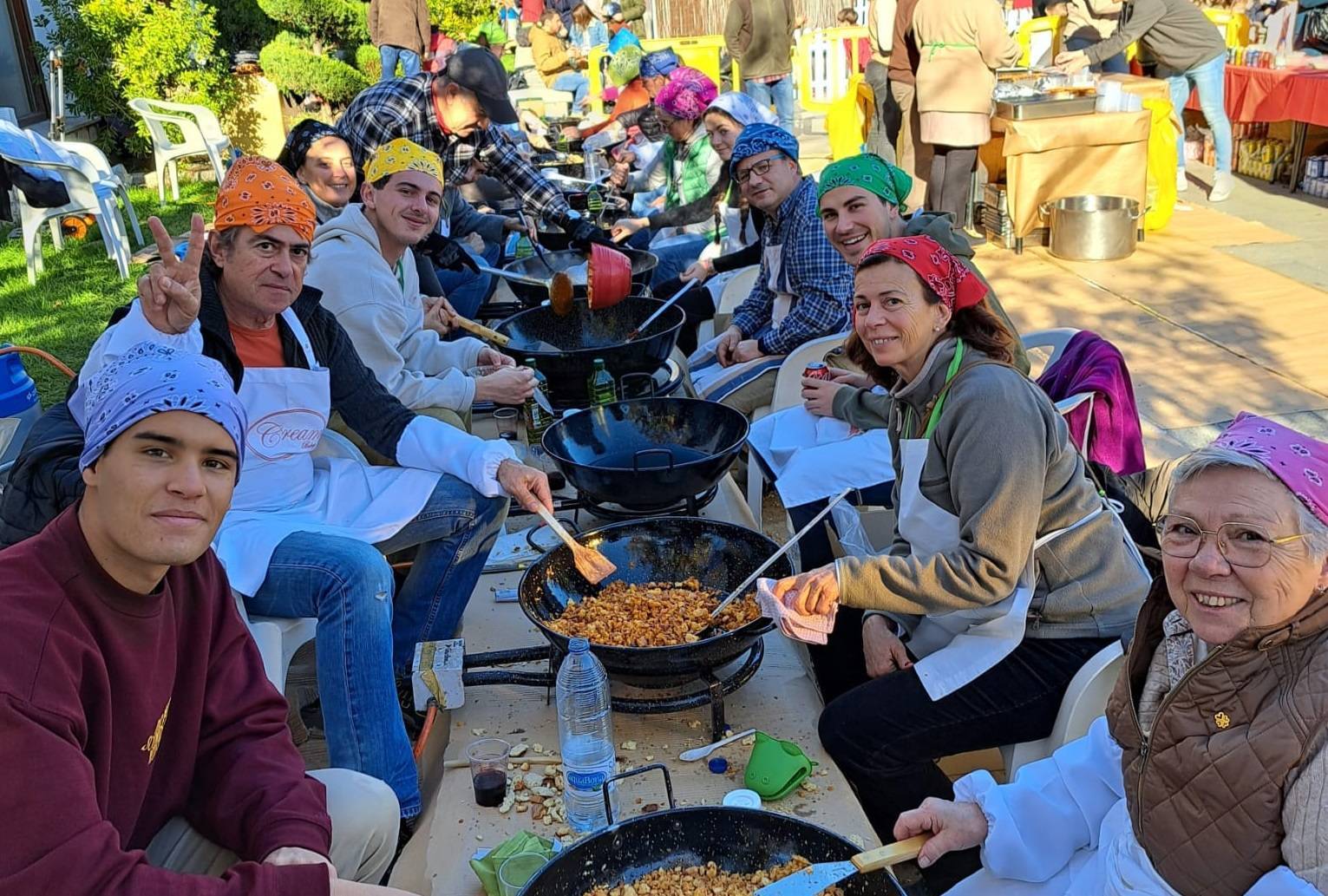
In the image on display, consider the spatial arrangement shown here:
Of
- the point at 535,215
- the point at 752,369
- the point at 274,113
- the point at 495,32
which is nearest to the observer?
the point at 752,369

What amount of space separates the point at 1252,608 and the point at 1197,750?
242 millimetres

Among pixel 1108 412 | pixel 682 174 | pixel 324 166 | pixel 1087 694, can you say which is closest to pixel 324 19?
pixel 682 174

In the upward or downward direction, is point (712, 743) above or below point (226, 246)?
below

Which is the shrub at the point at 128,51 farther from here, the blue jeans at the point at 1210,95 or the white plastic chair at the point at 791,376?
the white plastic chair at the point at 791,376

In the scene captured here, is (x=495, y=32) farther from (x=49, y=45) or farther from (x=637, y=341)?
(x=637, y=341)

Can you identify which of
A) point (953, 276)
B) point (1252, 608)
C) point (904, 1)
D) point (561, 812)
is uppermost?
point (904, 1)

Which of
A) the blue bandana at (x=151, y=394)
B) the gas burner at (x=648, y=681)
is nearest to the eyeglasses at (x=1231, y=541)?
the gas burner at (x=648, y=681)

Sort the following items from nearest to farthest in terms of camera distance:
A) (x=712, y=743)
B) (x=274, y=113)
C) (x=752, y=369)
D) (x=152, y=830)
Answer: (x=152, y=830), (x=712, y=743), (x=752, y=369), (x=274, y=113)

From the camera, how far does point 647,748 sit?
2.68 meters

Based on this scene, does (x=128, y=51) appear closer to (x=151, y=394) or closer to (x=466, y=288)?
(x=466, y=288)

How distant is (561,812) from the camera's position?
8.13ft

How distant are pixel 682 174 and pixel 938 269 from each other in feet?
15.7

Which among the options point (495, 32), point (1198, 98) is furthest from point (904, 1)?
point (495, 32)

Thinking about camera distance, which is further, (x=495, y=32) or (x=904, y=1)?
(x=495, y=32)
